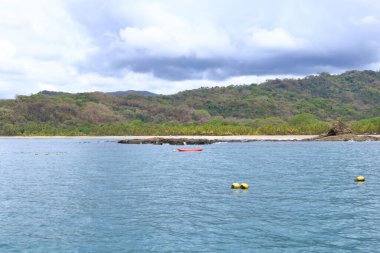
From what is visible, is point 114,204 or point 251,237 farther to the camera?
point 114,204

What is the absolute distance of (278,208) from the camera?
1682 inches

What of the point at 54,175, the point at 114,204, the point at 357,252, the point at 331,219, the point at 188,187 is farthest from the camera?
the point at 54,175

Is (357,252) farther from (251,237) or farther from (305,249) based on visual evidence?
(251,237)

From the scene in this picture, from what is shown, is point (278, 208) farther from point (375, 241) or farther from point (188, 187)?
point (188, 187)

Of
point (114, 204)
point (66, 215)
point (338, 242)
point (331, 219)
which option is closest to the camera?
point (338, 242)

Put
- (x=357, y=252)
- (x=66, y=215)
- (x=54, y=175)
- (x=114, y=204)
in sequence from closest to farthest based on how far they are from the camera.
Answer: (x=357, y=252)
(x=66, y=215)
(x=114, y=204)
(x=54, y=175)

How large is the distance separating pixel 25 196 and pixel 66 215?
13624 millimetres

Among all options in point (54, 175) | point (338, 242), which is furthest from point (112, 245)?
point (54, 175)

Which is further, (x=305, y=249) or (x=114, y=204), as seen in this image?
(x=114, y=204)

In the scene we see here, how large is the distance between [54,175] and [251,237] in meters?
51.2

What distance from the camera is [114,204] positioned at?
46531 mm

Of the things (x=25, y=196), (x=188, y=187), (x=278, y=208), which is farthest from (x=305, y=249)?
(x=25, y=196)

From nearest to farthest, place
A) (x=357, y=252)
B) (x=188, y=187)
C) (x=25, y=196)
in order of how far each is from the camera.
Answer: (x=357, y=252), (x=25, y=196), (x=188, y=187)

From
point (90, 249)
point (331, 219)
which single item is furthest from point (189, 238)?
point (331, 219)
